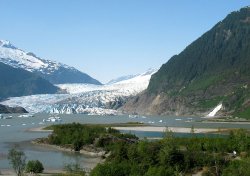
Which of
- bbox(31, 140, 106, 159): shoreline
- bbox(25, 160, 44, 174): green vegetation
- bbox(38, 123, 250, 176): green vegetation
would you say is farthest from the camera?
bbox(31, 140, 106, 159): shoreline

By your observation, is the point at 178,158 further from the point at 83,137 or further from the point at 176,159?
the point at 83,137

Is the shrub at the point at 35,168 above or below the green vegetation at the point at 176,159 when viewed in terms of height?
below

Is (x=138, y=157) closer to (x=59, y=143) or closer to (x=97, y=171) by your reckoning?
(x=97, y=171)

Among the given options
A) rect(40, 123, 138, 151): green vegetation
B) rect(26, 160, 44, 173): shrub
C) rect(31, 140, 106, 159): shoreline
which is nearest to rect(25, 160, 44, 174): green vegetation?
rect(26, 160, 44, 173): shrub

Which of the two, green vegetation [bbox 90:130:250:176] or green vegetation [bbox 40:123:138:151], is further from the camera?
green vegetation [bbox 40:123:138:151]

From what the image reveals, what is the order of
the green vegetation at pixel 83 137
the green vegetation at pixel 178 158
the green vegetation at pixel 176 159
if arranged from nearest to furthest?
the green vegetation at pixel 176 159
the green vegetation at pixel 178 158
the green vegetation at pixel 83 137

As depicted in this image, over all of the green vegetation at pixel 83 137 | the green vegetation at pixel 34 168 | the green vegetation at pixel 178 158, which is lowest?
the green vegetation at pixel 34 168

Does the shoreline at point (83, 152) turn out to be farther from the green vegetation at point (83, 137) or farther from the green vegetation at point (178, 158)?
the green vegetation at point (178, 158)

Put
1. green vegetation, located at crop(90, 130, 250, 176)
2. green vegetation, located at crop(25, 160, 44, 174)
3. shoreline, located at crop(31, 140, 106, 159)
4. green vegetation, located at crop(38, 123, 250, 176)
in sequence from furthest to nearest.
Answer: shoreline, located at crop(31, 140, 106, 159), green vegetation, located at crop(25, 160, 44, 174), green vegetation, located at crop(90, 130, 250, 176), green vegetation, located at crop(38, 123, 250, 176)

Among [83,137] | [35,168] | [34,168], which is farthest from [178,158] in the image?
[83,137]

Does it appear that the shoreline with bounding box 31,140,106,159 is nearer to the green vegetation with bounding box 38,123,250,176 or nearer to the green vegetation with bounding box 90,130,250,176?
the green vegetation with bounding box 38,123,250,176

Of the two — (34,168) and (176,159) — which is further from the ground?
(176,159)

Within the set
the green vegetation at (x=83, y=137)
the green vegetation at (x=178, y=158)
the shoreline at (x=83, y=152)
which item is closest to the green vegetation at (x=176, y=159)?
the green vegetation at (x=178, y=158)
